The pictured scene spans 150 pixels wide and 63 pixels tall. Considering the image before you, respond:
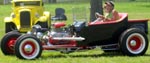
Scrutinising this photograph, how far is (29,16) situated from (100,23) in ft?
32.0

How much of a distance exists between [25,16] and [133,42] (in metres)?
10.3

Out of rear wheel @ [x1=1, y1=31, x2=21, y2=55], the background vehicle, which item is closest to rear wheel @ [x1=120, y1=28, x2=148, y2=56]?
the background vehicle

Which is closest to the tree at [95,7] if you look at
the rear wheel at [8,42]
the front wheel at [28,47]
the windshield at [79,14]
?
the windshield at [79,14]

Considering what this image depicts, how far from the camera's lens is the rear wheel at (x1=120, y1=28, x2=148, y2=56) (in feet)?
38.8

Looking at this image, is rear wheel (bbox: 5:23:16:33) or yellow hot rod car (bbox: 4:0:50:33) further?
yellow hot rod car (bbox: 4:0:50:33)

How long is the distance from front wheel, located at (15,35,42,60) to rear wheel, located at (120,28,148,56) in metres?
1.95

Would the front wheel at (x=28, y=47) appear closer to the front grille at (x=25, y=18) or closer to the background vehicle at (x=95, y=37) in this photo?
the background vehicle at (x=95, y=37)

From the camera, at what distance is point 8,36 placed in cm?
1252

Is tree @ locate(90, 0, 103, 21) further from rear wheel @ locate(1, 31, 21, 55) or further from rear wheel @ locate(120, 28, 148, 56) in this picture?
rear wheel @ locate(120, 28, 148, 56)

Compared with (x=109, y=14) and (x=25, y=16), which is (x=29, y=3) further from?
(x=109, y=14)

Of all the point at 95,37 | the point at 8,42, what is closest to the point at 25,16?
the point at 8,42

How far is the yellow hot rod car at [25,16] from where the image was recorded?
20.8 m

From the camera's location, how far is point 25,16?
70.9 ft

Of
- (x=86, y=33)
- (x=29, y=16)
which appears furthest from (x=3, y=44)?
(x=29, y=16)
